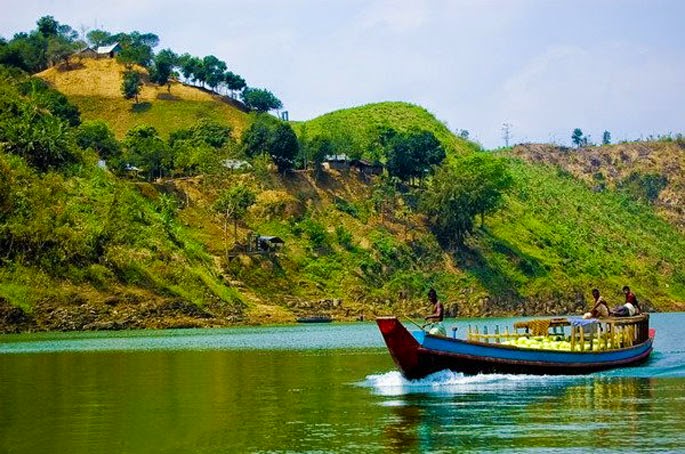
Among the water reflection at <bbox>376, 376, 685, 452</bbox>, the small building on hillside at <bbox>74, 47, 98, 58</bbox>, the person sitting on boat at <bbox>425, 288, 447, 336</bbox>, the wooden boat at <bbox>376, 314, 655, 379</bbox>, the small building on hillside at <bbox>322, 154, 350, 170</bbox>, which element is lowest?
the water reflection at <bbox>376, 376, 685, 452</bbox>

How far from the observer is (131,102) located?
183 metres

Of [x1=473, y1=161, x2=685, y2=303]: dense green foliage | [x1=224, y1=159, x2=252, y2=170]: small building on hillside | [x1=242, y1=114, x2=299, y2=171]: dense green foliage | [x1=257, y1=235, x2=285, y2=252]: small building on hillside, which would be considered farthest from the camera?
[x1=473, y1=161, x2=685, y2=303]: dense green foliage

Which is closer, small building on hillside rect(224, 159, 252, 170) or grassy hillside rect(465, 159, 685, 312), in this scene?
small building on hillside rect(224, 159, 252, 170)

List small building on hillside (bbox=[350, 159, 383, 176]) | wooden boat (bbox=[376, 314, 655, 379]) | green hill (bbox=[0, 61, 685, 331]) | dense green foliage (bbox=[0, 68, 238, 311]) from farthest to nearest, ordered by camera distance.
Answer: small building on hillside (bbox=[350, 159, 383, 176]), green hill (bbox=[0, 61, 685, 331]), dense green foliage (bbox=[0, 68, 238, 311]), wooden boat (bbox=[376, 314, 655, 379])

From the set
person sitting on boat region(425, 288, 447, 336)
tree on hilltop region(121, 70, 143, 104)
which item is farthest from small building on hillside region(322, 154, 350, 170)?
person sitting on boat region(425, 288, 447, 336)

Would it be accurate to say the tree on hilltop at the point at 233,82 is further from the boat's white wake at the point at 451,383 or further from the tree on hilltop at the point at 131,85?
the boat's white wake at the point at 451,383

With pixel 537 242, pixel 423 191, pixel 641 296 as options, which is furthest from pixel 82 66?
pixel 641 296

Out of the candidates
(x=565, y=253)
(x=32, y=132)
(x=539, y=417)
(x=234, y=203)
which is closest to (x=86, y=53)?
(x=32, y=132)

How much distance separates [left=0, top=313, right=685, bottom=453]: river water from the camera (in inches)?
1210

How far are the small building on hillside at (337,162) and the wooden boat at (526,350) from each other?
337 ft

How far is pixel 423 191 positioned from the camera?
15500 centimetres

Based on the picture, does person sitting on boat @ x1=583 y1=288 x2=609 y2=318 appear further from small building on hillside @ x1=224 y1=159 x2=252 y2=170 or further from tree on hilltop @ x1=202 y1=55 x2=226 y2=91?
tree on hilltop @ x1=202 y1=55 x2=226 y2=91

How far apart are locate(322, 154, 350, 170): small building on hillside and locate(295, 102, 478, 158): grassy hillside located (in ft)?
21.4

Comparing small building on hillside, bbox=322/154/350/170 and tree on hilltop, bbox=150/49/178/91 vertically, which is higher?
tree on hilltop, bbox=150/49/178/91
